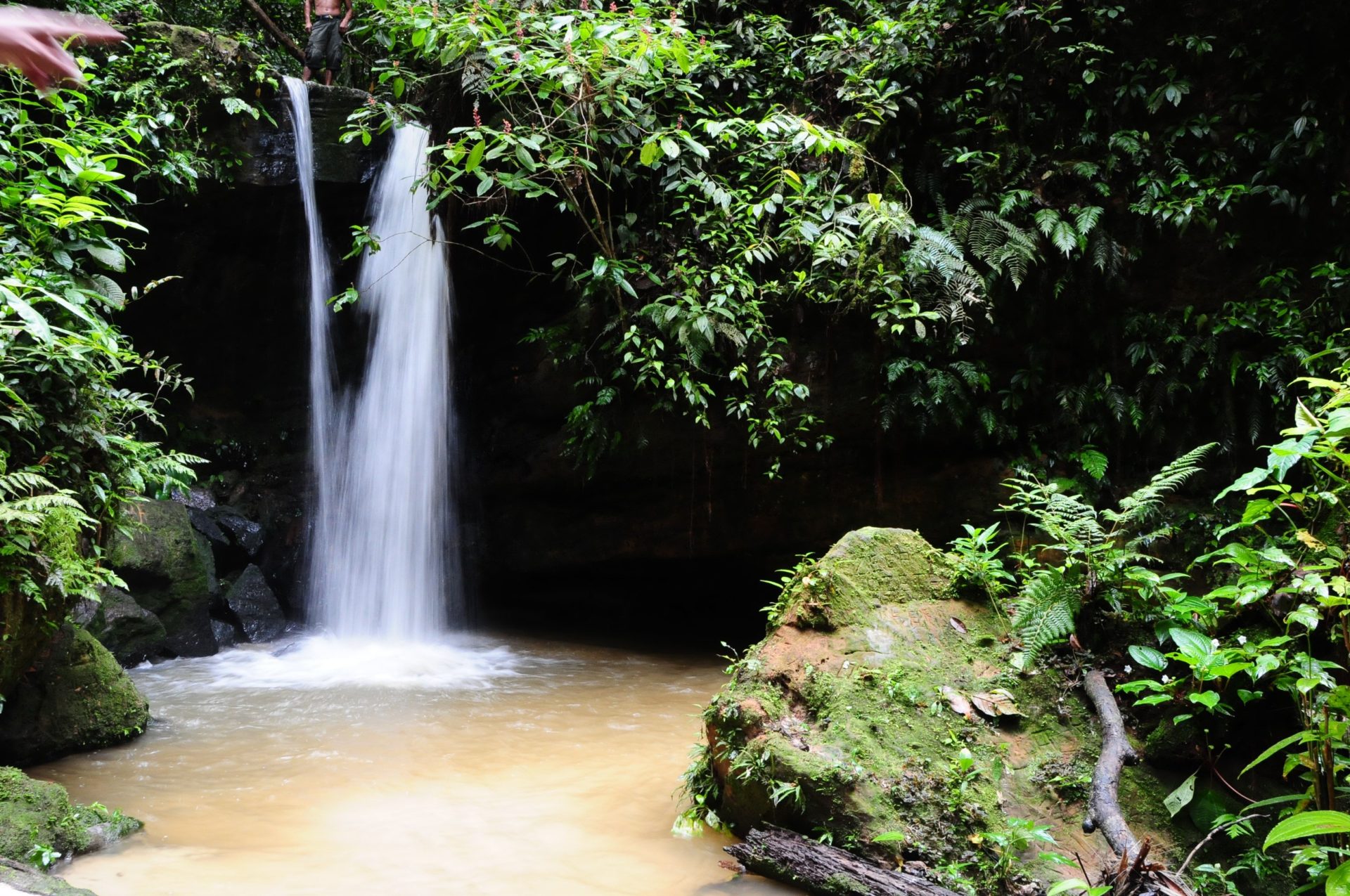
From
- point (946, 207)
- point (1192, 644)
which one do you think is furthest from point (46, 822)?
point (946, 207)

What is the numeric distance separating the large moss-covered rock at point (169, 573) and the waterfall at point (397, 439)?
1333 millimetres

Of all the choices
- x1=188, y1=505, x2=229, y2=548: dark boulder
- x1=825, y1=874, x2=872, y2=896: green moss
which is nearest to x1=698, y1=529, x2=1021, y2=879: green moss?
x1=825, y1=874, x2=872, y2=896: green moss

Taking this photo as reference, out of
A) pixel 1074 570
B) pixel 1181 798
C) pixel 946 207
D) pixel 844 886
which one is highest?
pixel 946 207

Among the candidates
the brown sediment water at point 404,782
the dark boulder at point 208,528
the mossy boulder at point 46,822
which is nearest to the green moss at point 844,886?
the brown sediment water at point 404,782

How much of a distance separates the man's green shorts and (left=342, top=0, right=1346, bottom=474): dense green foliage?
3836mm

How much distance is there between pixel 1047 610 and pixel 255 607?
25.6 ft

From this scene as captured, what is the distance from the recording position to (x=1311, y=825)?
2316 mm

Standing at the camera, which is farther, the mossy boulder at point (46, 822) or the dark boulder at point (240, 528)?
the dark boulder at point (240, 528)

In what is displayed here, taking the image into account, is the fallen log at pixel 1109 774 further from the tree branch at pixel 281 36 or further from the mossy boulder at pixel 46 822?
the tree branch at pixel 281 36

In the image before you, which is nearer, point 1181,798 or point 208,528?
point 1181,798

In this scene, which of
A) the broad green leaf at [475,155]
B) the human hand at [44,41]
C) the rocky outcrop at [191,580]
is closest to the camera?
the human hand at [44,41]

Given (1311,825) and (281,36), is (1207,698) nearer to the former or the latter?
(1311,825)

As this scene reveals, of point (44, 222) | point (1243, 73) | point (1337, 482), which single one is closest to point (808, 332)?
point (1243, 73)

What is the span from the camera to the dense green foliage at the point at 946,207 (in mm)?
6289
